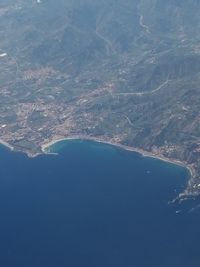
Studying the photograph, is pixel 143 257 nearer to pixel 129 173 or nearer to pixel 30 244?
pixel 30 244

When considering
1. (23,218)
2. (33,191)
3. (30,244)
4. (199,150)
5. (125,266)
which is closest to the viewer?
(125,266)

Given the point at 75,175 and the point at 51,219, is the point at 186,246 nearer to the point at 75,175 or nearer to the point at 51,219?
the point at 51,219

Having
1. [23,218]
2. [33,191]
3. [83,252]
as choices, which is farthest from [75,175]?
[83,252]

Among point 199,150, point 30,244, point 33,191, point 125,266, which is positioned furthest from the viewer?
point 199,150

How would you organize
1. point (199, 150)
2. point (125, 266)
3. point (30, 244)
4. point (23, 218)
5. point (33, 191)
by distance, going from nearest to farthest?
point (125, 266) → point (30, 244) → point (23, 218) → point (33, 191) → point (199, 150)

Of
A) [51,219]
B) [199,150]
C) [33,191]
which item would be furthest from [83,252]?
[199,150]

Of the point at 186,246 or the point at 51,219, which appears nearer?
the point at 186,246
